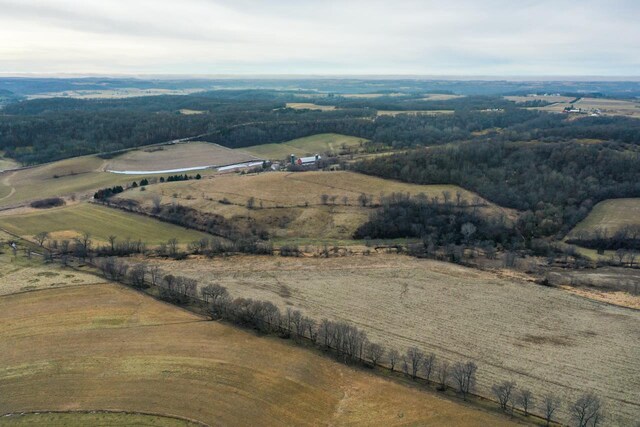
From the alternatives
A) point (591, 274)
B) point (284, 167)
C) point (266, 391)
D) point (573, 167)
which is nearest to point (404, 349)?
point (266, 391)

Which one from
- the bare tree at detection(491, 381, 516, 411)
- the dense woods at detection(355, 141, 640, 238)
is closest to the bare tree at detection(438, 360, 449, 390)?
the bare tree at detection(491, 381, 516, 411)

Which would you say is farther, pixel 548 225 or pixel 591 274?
pixel 548 225

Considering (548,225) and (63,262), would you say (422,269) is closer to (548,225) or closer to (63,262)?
(548,225)

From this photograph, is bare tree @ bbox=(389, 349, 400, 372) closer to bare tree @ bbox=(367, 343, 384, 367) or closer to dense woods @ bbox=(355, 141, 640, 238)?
bare tree @ bbox=(367, 343, 384, 367)

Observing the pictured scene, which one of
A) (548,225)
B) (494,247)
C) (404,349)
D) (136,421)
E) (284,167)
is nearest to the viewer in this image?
(136,421)

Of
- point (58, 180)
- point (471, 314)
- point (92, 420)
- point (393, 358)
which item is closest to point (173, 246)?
point (92, 420)

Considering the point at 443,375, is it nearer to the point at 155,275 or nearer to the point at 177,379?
the point at 177,379

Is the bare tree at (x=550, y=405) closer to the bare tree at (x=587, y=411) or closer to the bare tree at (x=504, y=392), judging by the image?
the bare tree at (x=587, y=411)

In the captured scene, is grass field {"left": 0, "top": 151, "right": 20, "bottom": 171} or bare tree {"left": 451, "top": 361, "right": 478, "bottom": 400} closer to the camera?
bare tree {"left": 451, "top": 361, "right": 478, "bottom": 400}
